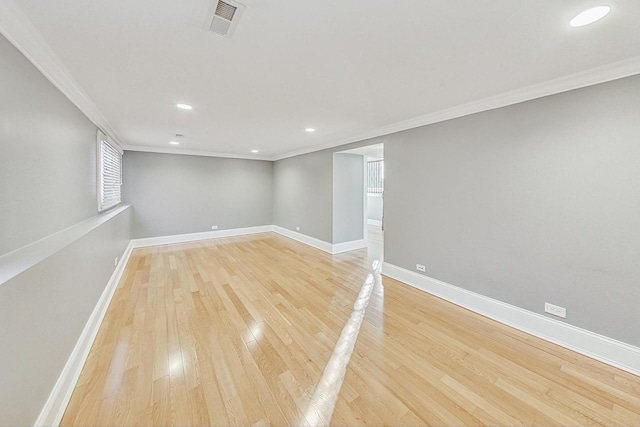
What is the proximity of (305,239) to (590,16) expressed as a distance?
209 inches

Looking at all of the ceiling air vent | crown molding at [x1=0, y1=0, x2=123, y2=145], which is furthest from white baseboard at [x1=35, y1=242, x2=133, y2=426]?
the ceiling air vent

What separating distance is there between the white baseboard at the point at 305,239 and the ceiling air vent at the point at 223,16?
4.21 m

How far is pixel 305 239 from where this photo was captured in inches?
236

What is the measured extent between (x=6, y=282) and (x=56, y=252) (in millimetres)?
587

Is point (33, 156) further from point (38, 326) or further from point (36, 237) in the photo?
point (38, 326)

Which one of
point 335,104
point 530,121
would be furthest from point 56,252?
point 530,121

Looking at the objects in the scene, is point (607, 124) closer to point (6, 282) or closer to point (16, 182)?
point (6, 282)

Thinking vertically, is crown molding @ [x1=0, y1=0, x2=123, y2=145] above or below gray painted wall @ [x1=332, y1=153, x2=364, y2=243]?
above

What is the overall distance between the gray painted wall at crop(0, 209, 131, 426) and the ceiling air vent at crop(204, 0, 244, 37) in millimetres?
1637

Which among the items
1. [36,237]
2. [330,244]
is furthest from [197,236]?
[36,237]

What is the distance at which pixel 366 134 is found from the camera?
13.3 feet

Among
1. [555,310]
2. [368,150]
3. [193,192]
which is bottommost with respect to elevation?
[555,310]

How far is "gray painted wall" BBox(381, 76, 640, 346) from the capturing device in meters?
1.89

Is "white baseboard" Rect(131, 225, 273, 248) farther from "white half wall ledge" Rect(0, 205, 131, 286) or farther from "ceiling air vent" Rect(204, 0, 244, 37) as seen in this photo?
"ceiling air vent" Rect(204, 0, 244, 37)
